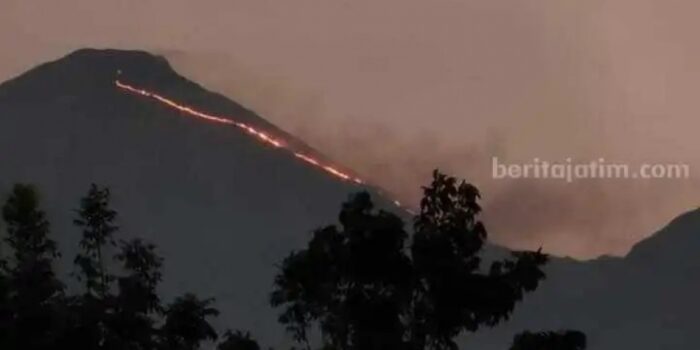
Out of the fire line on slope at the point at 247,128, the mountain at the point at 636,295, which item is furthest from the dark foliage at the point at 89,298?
the mountain at the point at 636,295

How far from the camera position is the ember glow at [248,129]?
98613mm

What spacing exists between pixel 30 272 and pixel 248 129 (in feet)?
294

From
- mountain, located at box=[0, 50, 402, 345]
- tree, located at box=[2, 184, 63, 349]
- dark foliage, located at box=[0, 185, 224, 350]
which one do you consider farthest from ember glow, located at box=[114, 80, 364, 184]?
tree, located at box=[2, 184, 63, 349]

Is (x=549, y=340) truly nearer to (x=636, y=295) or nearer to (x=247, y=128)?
(x=247, y=128)

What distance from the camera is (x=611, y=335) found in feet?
366

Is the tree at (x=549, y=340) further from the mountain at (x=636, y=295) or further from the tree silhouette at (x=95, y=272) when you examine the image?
the mountain at (x=636, y=295)

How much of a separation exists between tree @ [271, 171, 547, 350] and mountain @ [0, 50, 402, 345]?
78410mm

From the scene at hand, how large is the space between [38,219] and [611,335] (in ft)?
314

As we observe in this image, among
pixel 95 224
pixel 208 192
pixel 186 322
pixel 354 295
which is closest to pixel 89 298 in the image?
pixel 186 322

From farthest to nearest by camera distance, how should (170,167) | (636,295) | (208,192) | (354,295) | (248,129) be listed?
→ (636,295) → (170,167) → (208,192) → (248,129) → (354,295)

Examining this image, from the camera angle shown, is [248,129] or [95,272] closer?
[95,272]

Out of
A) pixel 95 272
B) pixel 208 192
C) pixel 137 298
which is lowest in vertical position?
pixel 137 298

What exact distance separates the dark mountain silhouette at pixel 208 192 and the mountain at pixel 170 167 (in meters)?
0.14

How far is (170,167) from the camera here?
11919 centimetres
